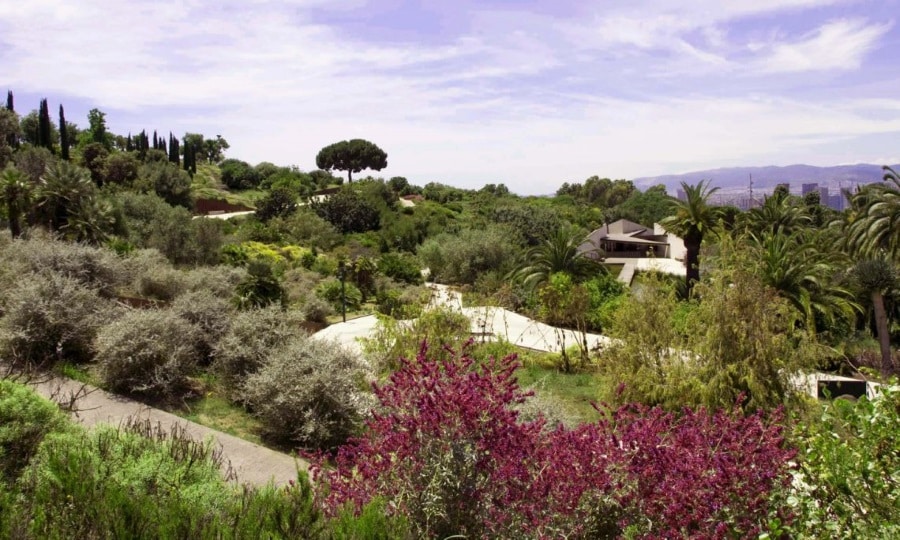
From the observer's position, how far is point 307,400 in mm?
7734

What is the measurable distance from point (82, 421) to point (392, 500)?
15.6 ft

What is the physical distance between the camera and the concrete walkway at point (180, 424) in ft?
21.2

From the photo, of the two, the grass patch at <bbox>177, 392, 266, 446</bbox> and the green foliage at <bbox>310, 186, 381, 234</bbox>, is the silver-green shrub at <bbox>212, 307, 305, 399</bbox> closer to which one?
the grass patch at <bbox>177, 392, 266, 446</bbox>

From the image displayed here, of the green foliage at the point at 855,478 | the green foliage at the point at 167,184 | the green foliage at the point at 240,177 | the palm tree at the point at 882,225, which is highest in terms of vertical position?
the green foliage at the point at 240,177

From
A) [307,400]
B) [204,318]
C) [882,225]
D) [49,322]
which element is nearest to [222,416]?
[307,400]

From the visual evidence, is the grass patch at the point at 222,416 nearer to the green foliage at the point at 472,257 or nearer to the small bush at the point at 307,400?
the small bush at the point at 307,400

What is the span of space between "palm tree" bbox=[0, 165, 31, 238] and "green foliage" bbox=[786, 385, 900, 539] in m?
22.8

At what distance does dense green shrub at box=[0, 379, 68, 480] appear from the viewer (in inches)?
207

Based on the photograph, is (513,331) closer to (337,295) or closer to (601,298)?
(601,298)

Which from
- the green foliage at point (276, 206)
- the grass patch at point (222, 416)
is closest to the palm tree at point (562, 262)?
the grass patch at point (222, 416)

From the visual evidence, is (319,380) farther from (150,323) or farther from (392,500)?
(392,500)

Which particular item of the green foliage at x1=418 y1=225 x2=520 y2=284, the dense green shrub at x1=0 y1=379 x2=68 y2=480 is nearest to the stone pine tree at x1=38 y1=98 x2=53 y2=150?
the green foliage at x1=418 y1=225 x2=520 y2=284

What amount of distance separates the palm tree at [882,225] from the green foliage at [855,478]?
19.5 meters

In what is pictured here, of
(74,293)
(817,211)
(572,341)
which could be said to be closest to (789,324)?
(572,341)
